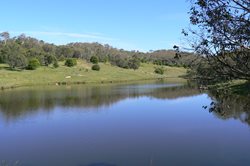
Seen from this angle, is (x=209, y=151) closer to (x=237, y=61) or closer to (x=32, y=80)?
(x=237, y=61)

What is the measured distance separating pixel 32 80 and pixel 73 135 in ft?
172

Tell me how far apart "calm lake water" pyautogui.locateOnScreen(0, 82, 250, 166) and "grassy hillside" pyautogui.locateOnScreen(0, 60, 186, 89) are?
35.4 m

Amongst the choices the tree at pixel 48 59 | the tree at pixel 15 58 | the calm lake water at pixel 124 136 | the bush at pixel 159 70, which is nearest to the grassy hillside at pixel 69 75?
the tree at pixel 15 58

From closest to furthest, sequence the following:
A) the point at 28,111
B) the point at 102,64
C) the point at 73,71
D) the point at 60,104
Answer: the point at 28,111 → the point at 60,104 → the point at 73,71 → the point at 102,64

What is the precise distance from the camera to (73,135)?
22.3m

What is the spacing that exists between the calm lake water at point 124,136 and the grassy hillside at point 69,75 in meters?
35.4

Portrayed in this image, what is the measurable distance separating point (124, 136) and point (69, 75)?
6149 centimetres

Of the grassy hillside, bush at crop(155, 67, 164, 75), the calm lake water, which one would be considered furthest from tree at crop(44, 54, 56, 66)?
the calm lake water

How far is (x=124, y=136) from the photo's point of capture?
21.8 metres

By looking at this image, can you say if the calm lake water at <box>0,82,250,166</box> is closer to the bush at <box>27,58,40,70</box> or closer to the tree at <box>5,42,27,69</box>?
the tree at <box>5,42,27,69</box>

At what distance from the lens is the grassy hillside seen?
230ft

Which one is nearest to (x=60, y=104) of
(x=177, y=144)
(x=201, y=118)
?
(x=201, y=118)

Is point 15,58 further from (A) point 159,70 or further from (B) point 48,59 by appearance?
(A) point 159,70

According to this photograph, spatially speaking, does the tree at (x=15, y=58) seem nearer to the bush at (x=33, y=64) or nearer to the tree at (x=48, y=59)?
the bush at (x=33, y=64)
